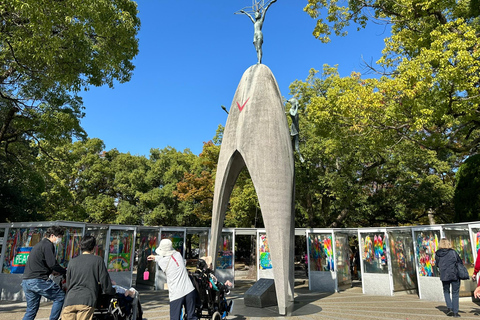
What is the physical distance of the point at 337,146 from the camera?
47.8ft

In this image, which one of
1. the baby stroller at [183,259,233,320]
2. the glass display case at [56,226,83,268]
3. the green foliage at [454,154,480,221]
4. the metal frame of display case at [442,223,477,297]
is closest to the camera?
the baby stroller at [183,259,233,320]

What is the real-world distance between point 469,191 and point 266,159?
9.86 metres

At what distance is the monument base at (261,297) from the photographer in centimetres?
812

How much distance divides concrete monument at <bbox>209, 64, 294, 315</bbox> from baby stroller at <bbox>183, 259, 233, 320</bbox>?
2101mm

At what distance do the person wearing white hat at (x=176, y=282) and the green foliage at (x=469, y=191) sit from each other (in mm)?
12521

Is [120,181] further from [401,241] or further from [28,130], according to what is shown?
[401,241]

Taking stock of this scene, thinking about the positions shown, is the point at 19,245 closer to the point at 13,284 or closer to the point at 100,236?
the point at 13,284

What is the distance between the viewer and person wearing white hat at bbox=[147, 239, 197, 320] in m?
4.24

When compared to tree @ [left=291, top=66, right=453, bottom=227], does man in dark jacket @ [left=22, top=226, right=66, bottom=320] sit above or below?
below

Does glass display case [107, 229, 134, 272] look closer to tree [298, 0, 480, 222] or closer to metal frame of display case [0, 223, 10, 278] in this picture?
metal frame of display case [0, 223, 10, 278]

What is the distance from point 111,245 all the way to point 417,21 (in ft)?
43.8

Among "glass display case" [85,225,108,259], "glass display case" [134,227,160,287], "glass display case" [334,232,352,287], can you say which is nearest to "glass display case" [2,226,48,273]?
"glass display case" [85,225,108,259]

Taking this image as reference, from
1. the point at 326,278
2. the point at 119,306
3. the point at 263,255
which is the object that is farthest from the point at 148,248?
the point at 119,306

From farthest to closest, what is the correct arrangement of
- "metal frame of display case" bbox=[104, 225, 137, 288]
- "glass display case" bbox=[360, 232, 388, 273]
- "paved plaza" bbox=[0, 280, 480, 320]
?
"glass display case" bbox=[360, 232, 388, 273] < "metal frame of display case" bbox=[104, 225, 137, 288] < "paved plaza" bbox=[0, 280, 480, 320]
